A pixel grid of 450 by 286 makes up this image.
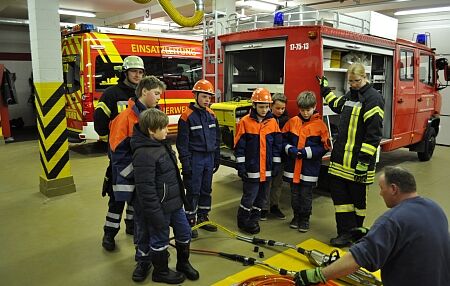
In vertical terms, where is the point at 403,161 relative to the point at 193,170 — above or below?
below

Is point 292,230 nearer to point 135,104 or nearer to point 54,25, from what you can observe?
point 135,104

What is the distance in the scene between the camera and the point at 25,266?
360 centimetres

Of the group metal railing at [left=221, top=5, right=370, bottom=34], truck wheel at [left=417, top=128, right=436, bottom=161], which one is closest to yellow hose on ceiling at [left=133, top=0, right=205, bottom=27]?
metal railing at [left=221, top=5, right=370, bottom=34]

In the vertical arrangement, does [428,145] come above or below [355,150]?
below

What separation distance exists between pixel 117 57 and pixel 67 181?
3689 millimetres

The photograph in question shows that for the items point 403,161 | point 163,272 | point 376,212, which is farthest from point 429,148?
point 163,272

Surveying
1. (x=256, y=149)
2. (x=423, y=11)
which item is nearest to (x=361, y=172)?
(x=256, y=149)

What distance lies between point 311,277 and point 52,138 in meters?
4.99

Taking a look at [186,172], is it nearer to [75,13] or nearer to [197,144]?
[197,144]

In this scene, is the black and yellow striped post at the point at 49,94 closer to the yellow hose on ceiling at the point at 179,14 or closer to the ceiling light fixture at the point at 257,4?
the yellow hose on ceiling at the point at 179,14

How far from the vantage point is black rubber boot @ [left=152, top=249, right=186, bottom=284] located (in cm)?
319

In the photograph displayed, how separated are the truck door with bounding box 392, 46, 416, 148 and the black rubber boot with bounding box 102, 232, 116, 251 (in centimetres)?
504

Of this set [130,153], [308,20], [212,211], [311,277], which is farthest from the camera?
[212,211]

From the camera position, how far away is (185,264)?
3.38m
